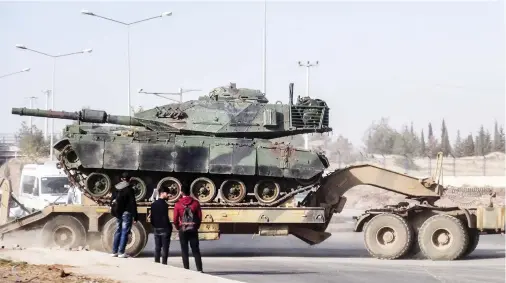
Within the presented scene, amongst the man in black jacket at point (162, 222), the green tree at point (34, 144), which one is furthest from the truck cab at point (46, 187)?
the green tree at point (34, 144)

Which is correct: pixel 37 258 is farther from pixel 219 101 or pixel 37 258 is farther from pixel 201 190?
A: pixel 219 101

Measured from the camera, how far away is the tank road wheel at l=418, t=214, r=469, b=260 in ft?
70.6

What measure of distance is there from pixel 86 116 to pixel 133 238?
3366 millimetres

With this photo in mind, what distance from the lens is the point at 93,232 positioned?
2216 cm

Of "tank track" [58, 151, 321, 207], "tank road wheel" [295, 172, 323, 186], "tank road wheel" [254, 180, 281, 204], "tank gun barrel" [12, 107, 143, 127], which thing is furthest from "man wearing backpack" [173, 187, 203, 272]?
"tank gun barrel" [12, 107, 143, 127]

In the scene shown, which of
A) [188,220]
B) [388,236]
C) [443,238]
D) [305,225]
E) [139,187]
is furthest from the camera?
[305,225]

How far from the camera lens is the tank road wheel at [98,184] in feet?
72.8

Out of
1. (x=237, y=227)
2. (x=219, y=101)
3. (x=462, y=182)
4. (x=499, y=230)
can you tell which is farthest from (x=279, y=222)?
(x=462, y=182)

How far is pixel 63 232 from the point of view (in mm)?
22156

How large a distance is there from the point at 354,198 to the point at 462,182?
6407 millimetres

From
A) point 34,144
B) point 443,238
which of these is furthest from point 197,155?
point 34,144

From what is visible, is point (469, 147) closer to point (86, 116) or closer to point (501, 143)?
point (501, 143)

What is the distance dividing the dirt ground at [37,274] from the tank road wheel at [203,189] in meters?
7.71

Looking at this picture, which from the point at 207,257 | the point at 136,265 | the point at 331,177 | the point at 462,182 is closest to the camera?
the point at 136,265
